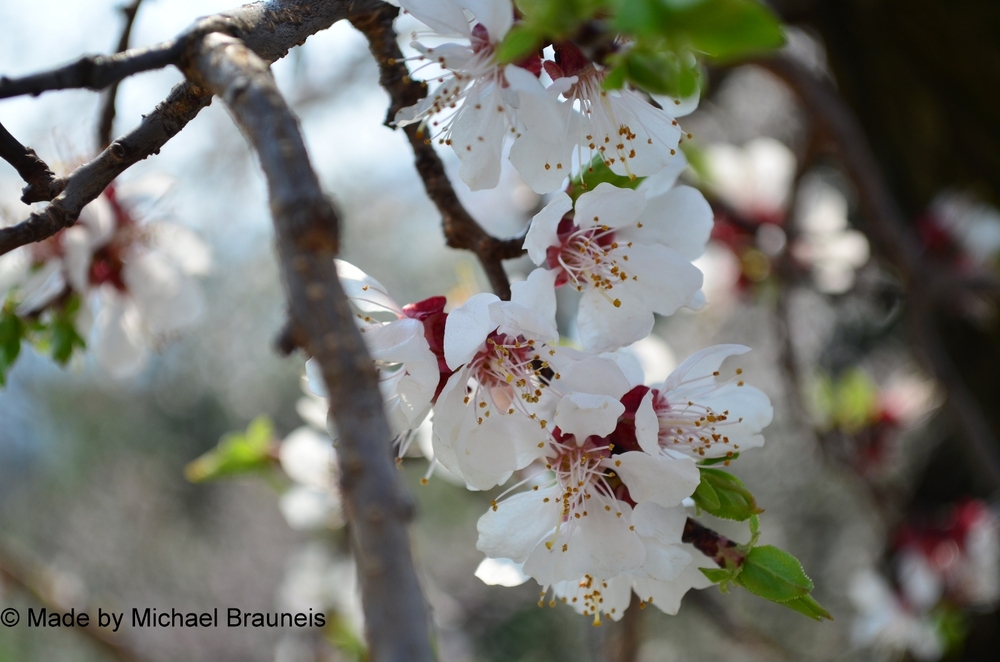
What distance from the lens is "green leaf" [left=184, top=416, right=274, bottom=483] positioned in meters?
1.05

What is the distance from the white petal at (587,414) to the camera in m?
0.46

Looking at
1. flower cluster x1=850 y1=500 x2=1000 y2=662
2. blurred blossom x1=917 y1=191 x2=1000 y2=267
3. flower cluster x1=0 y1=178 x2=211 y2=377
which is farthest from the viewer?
blurred blossom x1=917 y1=191 x2=1000 y2=267

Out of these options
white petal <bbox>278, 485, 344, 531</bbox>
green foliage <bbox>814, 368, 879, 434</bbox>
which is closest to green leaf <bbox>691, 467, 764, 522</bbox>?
white petal <bbox>278, 485, 344, 531</bbox>

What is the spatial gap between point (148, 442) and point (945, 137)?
284cm

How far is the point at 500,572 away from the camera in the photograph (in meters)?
0.57

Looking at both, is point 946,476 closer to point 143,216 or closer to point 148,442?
point 143,216

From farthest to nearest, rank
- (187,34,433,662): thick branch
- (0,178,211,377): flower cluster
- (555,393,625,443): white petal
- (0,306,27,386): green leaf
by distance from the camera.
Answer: (0,178,211,377): flower cluster, (0,306,27,386): green leaf, (555,393,625,443): white petal, (187,34,433,662): thick branch

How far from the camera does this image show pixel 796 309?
208cm

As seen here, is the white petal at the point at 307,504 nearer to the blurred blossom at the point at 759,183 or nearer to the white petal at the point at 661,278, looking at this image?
the white petal at the point at 661,278

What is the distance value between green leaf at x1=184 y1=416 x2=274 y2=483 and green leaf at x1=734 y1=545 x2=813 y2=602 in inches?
29.9

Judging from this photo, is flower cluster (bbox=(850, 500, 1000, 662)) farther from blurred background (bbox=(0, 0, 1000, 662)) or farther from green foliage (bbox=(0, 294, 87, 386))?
green foliage (bbox=(0, 294, 87, 386))

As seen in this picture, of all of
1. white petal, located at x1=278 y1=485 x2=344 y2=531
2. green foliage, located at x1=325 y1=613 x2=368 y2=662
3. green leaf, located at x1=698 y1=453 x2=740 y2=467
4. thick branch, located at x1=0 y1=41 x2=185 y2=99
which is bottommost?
green foliage, located at x1=325 y1=613 x2=368 y2=662

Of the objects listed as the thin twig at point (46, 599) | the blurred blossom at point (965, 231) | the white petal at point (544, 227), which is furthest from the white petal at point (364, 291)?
the blurred blossom at point (965, 231)

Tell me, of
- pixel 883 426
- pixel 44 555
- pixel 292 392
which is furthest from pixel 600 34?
pixel 44 555
